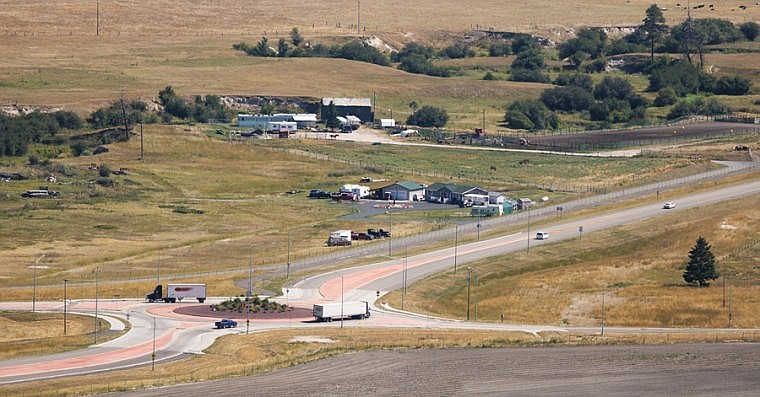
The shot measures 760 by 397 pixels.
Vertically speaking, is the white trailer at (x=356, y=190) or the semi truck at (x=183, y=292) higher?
the semi truck at (x=183, y=292)

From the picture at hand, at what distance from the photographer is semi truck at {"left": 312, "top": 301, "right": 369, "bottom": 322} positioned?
351 feet

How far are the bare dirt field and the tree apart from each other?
2963 centimetres

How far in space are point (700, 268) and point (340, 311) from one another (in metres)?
36.9

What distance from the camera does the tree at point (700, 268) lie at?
12962cm

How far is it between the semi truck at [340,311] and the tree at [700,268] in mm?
33623

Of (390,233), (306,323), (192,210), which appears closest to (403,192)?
(192,210)

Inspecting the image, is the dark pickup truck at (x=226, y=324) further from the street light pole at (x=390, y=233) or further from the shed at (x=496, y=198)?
the shed at (x=496, y=198)

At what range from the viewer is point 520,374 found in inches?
3578

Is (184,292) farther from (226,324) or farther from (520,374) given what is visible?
(520,374)

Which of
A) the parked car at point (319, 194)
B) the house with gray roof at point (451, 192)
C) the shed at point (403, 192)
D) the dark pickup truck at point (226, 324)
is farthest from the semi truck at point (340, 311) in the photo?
the parked car at point (319, 194)

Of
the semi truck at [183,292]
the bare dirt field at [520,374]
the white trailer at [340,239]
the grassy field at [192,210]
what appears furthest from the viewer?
the white trailer at [340,239]

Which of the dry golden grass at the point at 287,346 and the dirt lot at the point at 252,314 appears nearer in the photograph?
the dry golden grass at the point at 287,346

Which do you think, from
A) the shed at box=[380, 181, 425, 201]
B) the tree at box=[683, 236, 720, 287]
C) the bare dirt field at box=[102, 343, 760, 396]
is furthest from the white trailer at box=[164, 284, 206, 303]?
the shed at box=[380, 181, 425, 201]

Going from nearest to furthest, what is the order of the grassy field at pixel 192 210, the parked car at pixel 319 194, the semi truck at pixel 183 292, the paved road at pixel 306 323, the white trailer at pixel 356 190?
the paved road at pixel 306 323 < the semi truck at pixel 183 292 < the grassy field at pixel 192 210 < the white trailer at pixel 356 190 < the parked car at pixel 319 194
